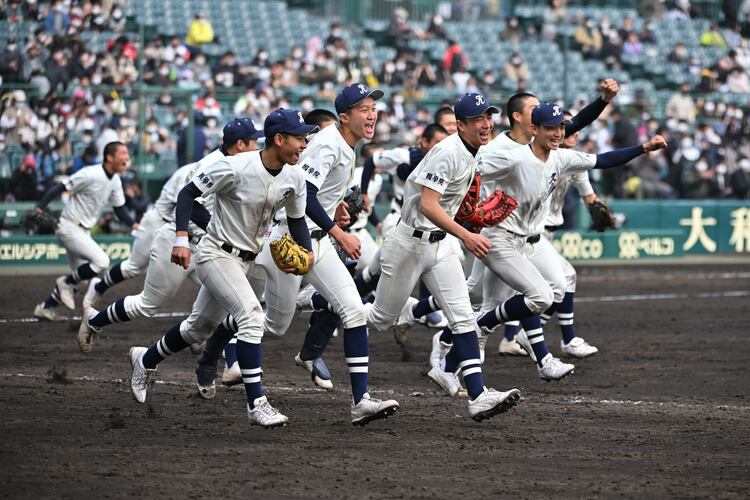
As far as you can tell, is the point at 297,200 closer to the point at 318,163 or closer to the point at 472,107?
the point at 318,163

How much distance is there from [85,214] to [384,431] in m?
7.82

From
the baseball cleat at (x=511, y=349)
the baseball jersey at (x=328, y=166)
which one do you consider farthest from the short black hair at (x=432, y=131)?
the baseball jersey at (x=328, y=166)

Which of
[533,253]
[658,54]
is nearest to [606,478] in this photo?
[533,253]

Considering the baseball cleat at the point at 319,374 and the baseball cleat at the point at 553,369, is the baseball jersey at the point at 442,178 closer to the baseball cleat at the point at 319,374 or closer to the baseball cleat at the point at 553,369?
the baseball cleat at the point at 319,374

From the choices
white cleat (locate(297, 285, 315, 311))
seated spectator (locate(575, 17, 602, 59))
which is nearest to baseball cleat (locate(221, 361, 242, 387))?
white cleat (locate(297, 285, 315, 311))

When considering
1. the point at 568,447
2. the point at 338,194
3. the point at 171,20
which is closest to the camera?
the point at 568,447

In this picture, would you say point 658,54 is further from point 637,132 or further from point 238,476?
point 238,476

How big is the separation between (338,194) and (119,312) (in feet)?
7.82

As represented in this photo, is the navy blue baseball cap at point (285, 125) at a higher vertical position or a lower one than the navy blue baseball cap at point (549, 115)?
higher

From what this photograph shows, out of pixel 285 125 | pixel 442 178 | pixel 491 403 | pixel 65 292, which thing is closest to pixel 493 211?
pixel 442 178

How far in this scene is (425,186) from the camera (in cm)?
842

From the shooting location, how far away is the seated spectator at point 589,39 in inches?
1239

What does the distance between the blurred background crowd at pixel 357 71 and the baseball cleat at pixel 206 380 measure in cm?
1156

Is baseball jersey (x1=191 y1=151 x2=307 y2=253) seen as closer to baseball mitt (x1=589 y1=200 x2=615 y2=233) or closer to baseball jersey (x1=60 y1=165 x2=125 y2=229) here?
baseball mitt (x1=589 y1=200 x2=615 y2=233)
